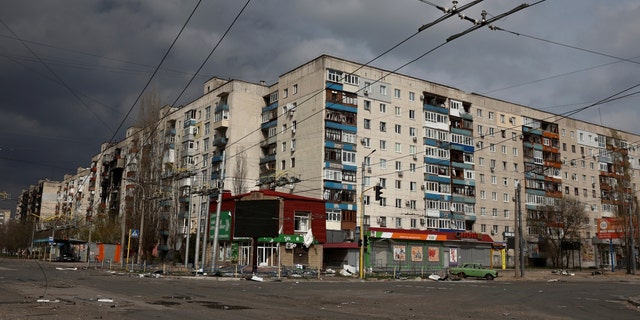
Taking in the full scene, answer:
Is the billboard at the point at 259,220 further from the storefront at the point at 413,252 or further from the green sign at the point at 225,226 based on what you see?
the storefront at the point at 413,252

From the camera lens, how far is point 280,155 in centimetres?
6706

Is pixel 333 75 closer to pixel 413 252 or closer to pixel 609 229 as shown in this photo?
pixel 413 252

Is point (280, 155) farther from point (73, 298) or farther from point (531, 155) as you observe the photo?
point (73, 298)

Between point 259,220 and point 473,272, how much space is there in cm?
1801

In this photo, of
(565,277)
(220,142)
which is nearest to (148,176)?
(220,142)

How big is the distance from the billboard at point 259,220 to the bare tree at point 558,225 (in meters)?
45.3

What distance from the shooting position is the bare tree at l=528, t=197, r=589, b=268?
72.6m

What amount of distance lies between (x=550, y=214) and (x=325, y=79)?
38.3m

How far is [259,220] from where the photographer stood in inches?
1753

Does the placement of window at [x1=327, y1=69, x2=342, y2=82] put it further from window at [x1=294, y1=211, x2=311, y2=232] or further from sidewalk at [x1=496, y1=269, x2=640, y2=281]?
sidewalk at [x1=496, y1=269, x2=640, y2=281]

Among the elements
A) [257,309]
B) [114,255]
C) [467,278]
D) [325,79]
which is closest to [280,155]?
[325,79]

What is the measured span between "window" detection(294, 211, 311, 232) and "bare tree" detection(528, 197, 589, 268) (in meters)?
38.2

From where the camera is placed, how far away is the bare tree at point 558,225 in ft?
238

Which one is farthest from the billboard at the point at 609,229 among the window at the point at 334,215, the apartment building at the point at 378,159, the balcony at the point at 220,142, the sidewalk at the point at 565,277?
the balcony at the point at 220,142
